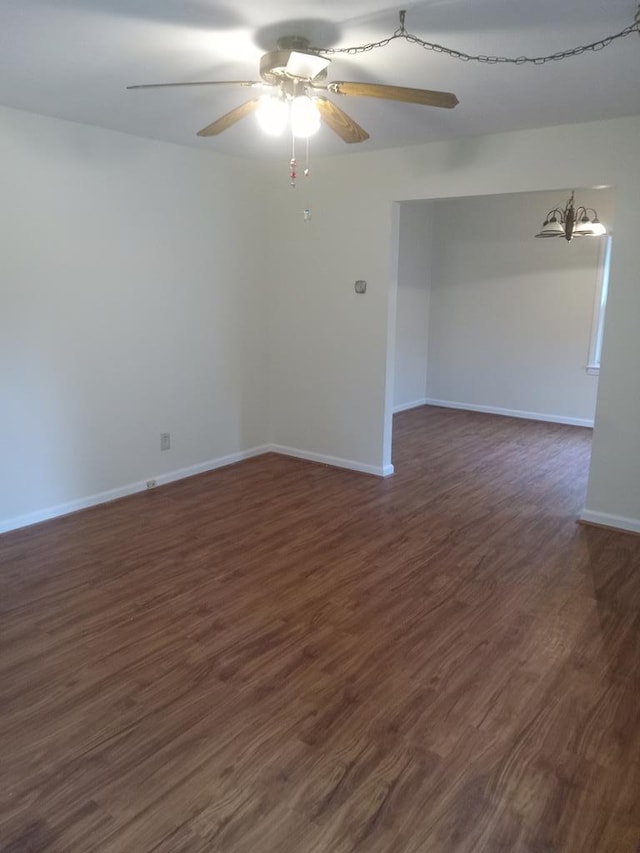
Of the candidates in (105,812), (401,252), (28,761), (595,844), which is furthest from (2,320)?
(401,252)

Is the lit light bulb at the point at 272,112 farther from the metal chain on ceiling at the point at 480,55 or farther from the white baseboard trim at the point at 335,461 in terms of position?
the white baseboard trim at the point at 335,461

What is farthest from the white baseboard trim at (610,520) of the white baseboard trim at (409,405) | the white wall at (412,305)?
the white baseboard trim at (409,405)

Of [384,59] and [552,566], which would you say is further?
[552,566]

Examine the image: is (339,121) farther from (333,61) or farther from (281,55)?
(281,55)

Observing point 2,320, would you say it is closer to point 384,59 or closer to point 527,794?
point 384,59

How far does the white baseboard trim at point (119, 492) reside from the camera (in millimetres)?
3830

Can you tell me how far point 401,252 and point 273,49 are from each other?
15.1 feet

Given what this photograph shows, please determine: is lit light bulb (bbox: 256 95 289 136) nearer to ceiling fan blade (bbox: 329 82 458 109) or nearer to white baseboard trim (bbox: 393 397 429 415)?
ceiling fan blade (bbox: 329 82 458 109)

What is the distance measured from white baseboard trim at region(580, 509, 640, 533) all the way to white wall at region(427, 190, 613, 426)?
296cm

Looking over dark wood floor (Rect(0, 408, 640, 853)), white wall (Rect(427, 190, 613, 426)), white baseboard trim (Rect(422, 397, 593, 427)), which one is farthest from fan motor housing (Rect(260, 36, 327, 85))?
white baseboard trim (Rect(422, 397, 593, 427))

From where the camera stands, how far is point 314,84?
2520 millimetres

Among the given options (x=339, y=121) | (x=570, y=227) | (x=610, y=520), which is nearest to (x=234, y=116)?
(x=339, y=121)

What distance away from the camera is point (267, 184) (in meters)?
5.11

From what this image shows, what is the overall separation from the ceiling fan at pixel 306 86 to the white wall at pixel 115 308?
150 cm
